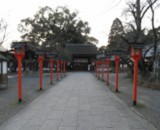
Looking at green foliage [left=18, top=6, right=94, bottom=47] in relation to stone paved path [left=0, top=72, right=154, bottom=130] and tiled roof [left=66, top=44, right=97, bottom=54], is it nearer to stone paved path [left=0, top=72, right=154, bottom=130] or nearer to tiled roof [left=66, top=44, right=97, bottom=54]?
tiled roof [left=66, top=44, right=97, bottom=54]

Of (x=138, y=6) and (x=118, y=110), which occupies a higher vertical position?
(x=138, y=6)

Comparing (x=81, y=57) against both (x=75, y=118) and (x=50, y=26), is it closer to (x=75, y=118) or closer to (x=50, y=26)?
(x=50, y=26)

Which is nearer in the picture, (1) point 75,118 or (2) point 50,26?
(1) point 75,118

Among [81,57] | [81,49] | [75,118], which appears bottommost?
[75,118]

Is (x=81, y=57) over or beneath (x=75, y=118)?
over

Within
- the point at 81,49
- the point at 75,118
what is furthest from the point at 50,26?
the point at 75,118

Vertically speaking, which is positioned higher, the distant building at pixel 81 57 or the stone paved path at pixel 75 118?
the distant building at pixel 81 57

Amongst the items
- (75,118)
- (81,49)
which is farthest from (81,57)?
(75,118)

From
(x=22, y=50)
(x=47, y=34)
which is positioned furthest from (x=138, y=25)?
(x=47, y=34)

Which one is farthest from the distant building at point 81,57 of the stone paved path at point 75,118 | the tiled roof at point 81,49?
the stone paved path at point 75,118

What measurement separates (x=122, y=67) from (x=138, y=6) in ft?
84.9

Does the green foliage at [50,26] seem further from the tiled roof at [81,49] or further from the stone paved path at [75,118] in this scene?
the stone paved path at [75,118]

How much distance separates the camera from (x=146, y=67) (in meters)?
19.8

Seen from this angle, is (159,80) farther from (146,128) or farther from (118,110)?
(146,128)
